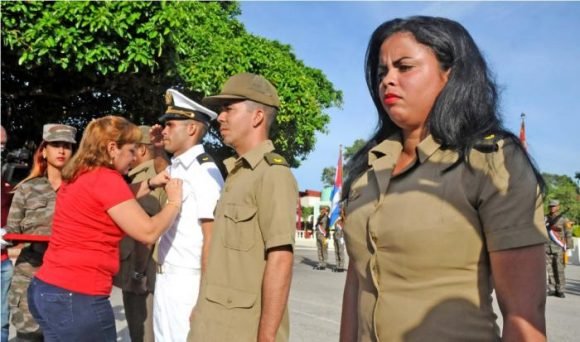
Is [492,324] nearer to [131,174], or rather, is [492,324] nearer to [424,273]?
[424,273]

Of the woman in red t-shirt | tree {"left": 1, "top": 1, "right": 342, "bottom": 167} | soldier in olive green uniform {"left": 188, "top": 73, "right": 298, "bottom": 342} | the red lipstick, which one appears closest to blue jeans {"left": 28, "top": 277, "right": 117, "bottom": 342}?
the woman in red t-shirt

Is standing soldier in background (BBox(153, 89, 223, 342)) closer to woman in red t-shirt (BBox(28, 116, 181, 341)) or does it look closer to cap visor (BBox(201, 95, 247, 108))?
woman in red t-shirt (BBox(28, 116, 181, 341))

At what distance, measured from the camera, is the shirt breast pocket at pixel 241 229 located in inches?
94.5

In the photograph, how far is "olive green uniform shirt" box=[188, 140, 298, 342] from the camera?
2.31 metres

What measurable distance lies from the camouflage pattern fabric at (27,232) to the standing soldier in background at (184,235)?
1.18 m

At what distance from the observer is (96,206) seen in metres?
2.77

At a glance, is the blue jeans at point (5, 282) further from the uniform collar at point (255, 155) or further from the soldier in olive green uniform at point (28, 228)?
the uniform collar at point (255, 155)

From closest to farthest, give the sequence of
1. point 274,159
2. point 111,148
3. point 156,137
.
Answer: point 274,159 → point 111,148 → point 156,137

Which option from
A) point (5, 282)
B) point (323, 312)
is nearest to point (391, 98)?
point (5, 282)

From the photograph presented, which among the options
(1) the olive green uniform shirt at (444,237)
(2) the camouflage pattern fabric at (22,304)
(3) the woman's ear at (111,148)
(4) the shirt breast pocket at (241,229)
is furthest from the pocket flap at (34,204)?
(1) the olive green uniform shirt at (444,237)

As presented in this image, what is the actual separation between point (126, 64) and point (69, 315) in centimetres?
699

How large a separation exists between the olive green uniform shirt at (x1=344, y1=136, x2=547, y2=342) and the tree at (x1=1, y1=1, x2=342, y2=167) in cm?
784

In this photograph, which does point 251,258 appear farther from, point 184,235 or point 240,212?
point 184,235

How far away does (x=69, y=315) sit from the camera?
8.74 ft
